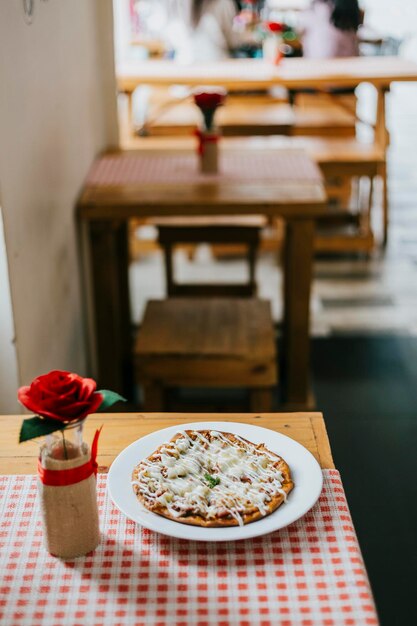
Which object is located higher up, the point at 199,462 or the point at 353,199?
the point at 199,462

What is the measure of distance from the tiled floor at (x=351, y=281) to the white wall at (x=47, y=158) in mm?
1120

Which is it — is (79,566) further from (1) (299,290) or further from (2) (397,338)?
(2) (397,338)

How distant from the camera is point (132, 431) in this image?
135cm

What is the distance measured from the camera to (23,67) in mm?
1868

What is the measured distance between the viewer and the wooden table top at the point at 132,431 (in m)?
1.27

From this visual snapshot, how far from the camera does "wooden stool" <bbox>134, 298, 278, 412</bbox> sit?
235 cm

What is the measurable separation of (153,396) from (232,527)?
1.37m

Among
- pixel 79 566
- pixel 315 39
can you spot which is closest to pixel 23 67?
pixel 79 566

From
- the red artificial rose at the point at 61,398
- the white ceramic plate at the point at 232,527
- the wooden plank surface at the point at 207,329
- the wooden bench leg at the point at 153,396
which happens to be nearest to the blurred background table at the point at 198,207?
the wooden plank surface at the point at 207,329

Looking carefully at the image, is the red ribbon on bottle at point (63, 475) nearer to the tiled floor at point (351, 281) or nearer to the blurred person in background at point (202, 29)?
the tiled floor at point (351, 281)

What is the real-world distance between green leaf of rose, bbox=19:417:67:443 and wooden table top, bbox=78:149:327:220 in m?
1.51

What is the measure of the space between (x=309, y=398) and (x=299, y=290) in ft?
1.42

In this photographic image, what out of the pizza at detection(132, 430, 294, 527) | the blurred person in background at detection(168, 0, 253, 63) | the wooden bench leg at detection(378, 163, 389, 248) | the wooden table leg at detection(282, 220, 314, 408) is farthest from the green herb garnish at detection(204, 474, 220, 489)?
the blurred person in background at detection(168, 0, 253, 63)

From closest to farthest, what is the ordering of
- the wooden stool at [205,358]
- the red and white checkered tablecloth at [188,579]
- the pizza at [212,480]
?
the red and white checkered tablecloth at [188,579]
the pizza at [212,480]
the wooden stool at [205,358]
